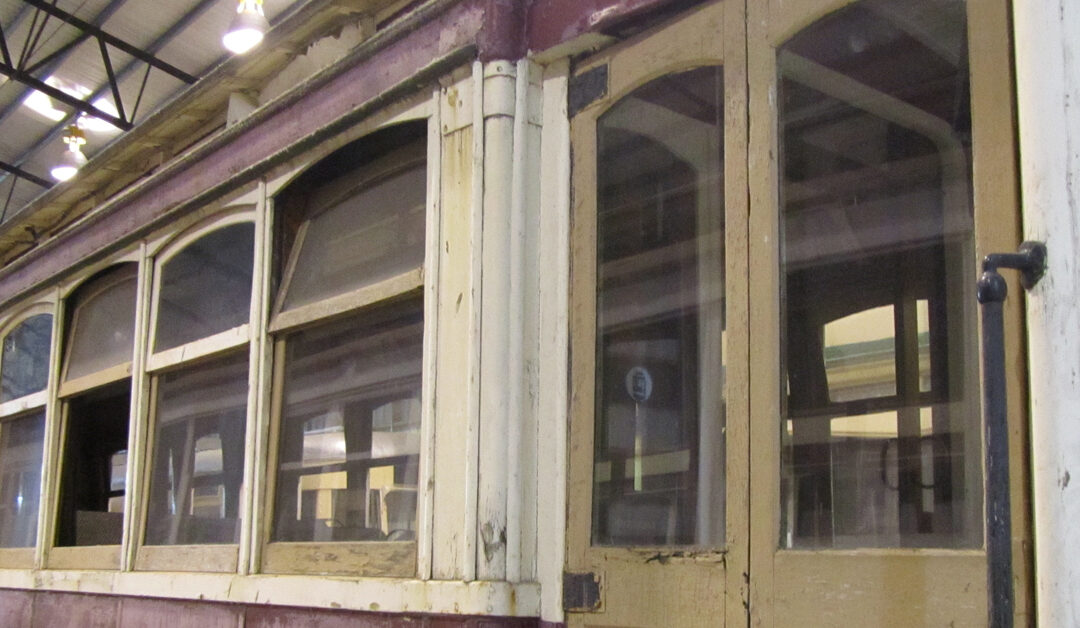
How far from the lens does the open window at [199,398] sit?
2775 millimetres

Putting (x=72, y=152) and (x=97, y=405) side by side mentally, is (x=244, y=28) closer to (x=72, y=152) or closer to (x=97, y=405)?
(x=97, y=405)

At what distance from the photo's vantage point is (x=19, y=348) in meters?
4.26

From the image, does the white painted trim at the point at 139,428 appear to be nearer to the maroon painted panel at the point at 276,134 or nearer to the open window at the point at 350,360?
the maroon painted panel at the point at 276,134

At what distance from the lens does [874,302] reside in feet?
4.88

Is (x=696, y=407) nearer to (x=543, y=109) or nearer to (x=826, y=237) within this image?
(x=826, y=237)

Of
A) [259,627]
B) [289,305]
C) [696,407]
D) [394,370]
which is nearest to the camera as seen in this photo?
[696,407]

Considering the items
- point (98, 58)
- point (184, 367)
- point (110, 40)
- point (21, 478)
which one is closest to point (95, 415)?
point (21, 478)

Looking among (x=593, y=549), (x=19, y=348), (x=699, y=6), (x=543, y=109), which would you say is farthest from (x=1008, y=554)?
(x=19, y=348)

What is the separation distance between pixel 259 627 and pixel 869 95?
1.66m

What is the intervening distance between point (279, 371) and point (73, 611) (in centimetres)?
131

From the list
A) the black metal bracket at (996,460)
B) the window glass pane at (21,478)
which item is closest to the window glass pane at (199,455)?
the window glass pane at (21,478)

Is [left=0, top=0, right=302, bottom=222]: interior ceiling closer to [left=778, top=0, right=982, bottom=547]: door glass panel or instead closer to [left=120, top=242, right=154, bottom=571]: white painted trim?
[left=120, top=242, right=154, bottom=571]: white painted trim

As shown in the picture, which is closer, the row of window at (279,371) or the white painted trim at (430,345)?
the white painted trim at (430,345)

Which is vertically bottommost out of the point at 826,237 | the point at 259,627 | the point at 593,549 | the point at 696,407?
the point at 259,627
